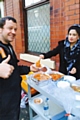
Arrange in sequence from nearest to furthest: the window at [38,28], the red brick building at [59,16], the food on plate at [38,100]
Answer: the food on plate at [38,100] < the red brick building at [59,16] < the window at [38,28]

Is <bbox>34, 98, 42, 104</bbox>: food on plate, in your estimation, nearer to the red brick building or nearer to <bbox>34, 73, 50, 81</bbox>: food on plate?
<bbox>34, 73, 50, 81</bbox>: food on plate

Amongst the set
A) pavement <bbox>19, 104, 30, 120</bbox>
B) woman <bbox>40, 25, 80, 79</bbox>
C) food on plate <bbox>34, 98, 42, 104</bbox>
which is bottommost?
pavement <bbox>19, 104, 30, 120</bbox>

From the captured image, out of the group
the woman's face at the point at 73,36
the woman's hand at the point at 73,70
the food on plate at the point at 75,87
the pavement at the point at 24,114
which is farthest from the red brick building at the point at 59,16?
the food on plate at the point at 75,87

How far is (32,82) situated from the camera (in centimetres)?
159

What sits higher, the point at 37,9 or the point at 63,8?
the point at 37,9

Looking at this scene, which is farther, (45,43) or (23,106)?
(45,43)

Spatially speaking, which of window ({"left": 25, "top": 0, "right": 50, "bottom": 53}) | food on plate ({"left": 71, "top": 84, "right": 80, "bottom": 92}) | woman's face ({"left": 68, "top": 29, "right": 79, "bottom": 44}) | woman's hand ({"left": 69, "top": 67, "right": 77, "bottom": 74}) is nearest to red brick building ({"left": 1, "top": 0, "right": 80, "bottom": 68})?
window ({"left": 25, "top": 0, "right": 50, "bottom": 53})

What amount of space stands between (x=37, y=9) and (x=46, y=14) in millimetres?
376

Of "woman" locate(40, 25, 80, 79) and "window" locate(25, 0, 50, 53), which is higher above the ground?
"window" locate(25, 0, 50, 53)

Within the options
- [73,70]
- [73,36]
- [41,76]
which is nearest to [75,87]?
[41,76]

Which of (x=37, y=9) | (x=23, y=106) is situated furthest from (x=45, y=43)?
(x=23, y=106)

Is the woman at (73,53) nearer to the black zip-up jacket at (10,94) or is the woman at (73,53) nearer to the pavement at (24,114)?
the black zip-up jacket at (10,94)

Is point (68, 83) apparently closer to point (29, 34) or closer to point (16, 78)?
point (16, 78)

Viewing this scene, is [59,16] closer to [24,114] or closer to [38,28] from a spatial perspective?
[38,28]
